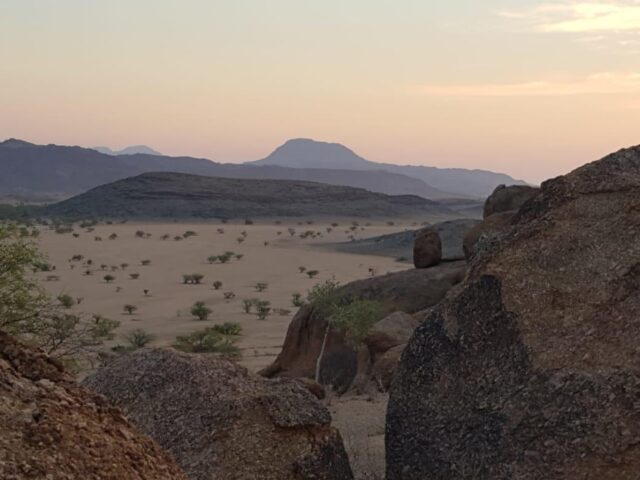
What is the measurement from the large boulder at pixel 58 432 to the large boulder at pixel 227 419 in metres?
1.98

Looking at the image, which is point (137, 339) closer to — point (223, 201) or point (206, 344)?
point (206, 344)

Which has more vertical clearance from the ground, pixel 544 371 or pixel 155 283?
pixel 544 371

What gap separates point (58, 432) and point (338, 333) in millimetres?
12199

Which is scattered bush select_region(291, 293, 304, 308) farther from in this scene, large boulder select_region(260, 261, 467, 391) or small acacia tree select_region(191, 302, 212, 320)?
large boulder select_region(260, 261, 467, 391)

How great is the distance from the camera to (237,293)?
107 ft

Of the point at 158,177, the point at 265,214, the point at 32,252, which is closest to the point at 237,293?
the point at 32,252

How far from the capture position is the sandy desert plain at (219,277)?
12.0m

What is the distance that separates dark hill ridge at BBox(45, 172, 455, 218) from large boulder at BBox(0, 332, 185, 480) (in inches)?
2976

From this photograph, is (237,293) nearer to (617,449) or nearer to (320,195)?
(617,449)

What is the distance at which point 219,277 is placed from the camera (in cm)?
3806

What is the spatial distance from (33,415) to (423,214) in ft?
280

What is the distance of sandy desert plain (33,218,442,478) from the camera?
39.3 ft

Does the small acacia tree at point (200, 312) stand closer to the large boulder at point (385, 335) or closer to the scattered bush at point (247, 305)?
the scattered bush at point (247, 305)

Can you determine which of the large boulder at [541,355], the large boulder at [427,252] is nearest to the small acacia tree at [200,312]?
the large boulder at [427,252]
